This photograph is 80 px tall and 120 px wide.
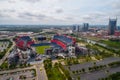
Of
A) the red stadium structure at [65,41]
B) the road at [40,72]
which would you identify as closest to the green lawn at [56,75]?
the road at [40,72]

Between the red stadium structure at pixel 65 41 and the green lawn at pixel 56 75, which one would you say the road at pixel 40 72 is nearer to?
the green lawn at pixel 56 75

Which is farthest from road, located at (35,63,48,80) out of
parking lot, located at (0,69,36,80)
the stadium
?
the stadium

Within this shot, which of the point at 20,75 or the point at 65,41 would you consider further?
the point at 65,41

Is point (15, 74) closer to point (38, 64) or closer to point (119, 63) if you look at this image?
point (38, 64)

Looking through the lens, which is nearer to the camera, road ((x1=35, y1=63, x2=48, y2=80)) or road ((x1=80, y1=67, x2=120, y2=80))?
road ((x1=80, y1=67, x2=120, y2=80))

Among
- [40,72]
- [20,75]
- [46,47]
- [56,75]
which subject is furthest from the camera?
[46,47]

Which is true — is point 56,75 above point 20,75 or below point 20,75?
above

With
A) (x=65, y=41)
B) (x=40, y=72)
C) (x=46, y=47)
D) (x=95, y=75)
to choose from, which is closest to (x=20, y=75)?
(x=40, y=72)

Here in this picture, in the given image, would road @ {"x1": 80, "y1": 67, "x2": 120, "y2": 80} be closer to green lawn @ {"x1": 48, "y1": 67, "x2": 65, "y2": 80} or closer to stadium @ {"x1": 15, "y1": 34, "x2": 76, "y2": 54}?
green lawn @ {"x1": 48, "y1": 67, "x2": 65, "y2": 80}

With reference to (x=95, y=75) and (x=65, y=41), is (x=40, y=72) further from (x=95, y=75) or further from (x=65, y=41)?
(x=65, y=41)

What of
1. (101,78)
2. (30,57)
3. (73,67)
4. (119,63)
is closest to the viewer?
(101,78)

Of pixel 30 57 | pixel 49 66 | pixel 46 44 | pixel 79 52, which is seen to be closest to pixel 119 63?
pixel 79 52
